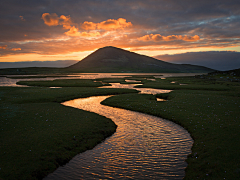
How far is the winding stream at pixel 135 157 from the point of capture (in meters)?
11.3

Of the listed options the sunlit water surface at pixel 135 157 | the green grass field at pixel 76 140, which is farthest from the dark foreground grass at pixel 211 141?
the sunlit water surface at pixel 135 157

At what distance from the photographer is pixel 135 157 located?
1328 centimetres

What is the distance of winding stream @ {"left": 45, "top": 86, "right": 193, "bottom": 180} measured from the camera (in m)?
11.3

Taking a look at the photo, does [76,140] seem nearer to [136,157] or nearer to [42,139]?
[42,139]

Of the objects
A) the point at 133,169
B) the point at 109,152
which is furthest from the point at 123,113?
the point at 133,169

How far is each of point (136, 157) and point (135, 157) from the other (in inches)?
3.3

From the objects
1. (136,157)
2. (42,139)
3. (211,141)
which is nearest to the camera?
(136,157)

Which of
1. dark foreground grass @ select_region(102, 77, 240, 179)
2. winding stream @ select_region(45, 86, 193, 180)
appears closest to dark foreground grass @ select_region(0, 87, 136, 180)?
winding stream @ select_region(45, 86, 193, 180)

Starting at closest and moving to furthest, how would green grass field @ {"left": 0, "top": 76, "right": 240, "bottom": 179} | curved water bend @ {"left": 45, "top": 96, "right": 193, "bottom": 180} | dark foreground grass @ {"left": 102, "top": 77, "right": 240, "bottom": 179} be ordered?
1. dark foreground grass @ {"left": 102, "top": 77, "right": 240, "bottom": 179}
2. green grass field @ {"left": 0, "top": 76, "right": 240, "bottom": 179}
3. curved water bend @ {"left": 45, "top": 96, "right": 193, "bottom": 180}

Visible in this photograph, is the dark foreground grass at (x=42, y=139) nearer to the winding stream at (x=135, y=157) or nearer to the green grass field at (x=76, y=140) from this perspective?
the green grass field at (x=76, y=140)

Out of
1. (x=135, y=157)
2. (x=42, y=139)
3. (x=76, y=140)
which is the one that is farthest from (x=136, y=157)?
(x=42, y=139)

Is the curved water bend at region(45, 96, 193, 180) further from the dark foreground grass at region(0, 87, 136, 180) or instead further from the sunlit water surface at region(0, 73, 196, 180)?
the dark foreground grass at region(0, 87, 136, 180)

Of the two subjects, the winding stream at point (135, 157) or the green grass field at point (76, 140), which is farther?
the winding stream at point (135, 157)

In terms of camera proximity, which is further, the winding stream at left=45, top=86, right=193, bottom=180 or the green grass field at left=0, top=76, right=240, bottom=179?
the winding stream at left=45, top=86, right=193, bottom=180
